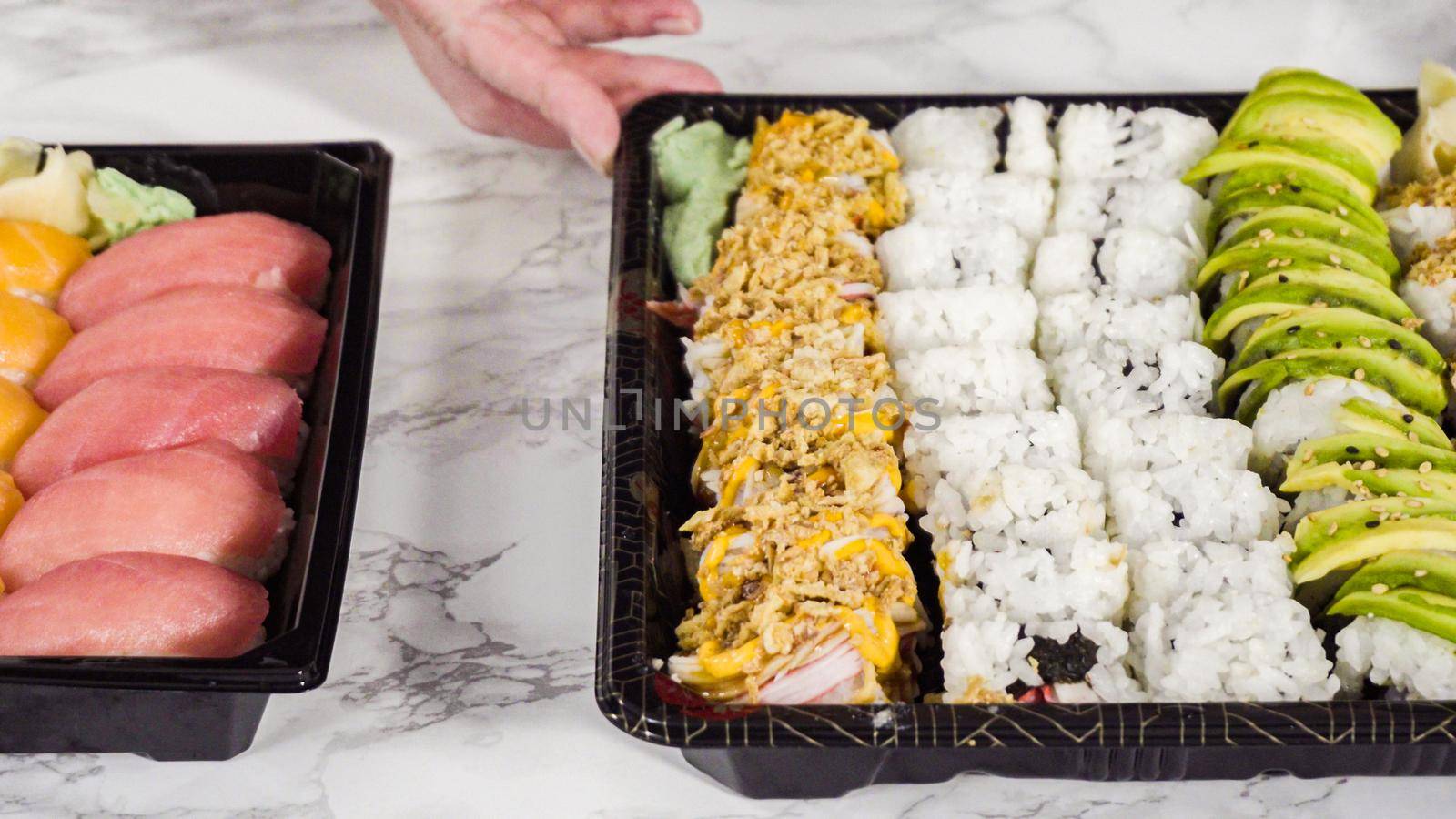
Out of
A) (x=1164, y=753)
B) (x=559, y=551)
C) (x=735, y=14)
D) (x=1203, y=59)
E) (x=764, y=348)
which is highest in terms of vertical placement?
(x=1203, y=59)

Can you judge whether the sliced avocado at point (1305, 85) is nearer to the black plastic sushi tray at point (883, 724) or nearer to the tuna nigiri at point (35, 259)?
the black plastic sushi tray at point (883, 724)

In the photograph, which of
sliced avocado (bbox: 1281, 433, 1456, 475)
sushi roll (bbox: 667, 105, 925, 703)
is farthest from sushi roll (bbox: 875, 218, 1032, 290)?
sliced avocado (bbox: 1281, 433, 1456, 475)

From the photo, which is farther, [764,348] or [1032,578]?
[764,348]

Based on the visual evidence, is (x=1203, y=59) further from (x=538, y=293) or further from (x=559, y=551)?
(x=559, y=551)

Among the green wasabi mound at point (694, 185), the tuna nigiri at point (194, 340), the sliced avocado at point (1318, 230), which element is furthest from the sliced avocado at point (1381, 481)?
the tuna nigiri at point (194, 340)

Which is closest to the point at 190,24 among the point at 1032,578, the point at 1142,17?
the point at 1142,17

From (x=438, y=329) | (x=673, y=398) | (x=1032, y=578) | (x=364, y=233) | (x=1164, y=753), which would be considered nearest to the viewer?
(x=1164, y=753)

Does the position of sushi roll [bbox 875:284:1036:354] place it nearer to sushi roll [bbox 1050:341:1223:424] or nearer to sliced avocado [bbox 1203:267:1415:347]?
sushi roll [bbox 1050:341:1223:424]
